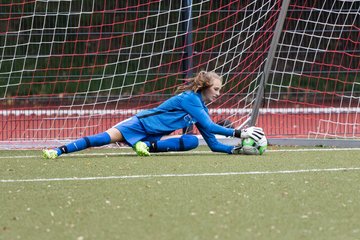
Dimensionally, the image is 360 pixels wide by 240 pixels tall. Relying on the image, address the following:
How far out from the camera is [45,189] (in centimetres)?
676

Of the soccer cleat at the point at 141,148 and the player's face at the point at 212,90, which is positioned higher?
the player's face at the point at 212,90

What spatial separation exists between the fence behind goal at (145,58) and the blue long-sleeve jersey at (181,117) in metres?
Result: 2.15

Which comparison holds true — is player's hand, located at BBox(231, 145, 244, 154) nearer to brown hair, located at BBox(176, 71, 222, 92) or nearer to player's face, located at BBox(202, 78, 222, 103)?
player's face, located at BBox(202, 78, 222, 103)

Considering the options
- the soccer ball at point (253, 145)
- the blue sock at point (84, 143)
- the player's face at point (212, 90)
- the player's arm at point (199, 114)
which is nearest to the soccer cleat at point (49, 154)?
the blue sock at point (84, 143)

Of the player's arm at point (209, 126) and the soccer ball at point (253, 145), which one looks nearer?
the player's arm at point (209, 126)

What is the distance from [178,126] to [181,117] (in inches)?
3.5

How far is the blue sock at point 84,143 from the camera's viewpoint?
30.1ft

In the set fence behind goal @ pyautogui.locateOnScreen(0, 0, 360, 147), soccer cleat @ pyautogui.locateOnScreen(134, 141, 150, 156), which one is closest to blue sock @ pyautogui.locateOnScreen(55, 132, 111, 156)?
soccer cleat @ pyautogui.locateOnScreen(134, 141, 150, 156)

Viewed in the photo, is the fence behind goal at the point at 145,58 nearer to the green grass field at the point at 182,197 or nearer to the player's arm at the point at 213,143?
the player's arm at the point at 213,143

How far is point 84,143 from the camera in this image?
9.24 m

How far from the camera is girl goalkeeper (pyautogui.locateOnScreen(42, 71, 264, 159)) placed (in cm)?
941

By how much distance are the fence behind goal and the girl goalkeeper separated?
2.16 meters

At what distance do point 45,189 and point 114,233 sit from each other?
1839 millimetres

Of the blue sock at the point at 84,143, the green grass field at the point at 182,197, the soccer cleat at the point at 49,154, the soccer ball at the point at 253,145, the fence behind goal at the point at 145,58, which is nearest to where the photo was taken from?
the green grass field at the point at 182,197
